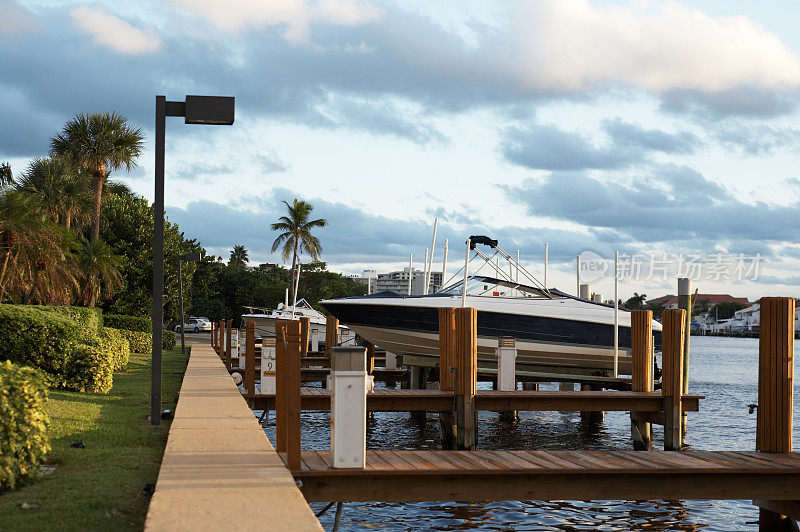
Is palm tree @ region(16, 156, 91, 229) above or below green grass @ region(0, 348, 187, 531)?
above

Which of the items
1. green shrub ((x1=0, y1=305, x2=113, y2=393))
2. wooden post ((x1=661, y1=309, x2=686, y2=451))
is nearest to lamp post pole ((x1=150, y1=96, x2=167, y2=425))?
green shrub ((x1=0, y1=305, x2=113, y2=393))

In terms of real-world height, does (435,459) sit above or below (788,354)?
below

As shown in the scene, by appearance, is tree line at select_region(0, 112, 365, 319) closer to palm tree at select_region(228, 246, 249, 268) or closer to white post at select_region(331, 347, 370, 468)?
white post at select_region(331, 347, 370, 468)

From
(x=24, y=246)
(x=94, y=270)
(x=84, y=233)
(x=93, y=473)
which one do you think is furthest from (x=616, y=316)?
(x=84, y=233)

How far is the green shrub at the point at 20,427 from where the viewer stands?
6.84m

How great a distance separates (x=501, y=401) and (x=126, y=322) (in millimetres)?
30625

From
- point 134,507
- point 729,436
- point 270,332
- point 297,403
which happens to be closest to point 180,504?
point 134,507

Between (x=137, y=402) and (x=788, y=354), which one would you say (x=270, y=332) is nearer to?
(x=137, y=402)

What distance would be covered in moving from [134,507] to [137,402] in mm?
8680

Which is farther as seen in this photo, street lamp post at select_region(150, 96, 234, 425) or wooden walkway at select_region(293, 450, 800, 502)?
street lamp post at select_region(150, 96, 234, 425)

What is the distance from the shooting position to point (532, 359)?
830 inches

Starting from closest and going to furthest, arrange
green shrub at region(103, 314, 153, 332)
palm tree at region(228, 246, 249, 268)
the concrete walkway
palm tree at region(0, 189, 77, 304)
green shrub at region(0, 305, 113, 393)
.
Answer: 1. the concrete walkway
2. green shrub at region(0, 305, 113, 393)
3. palm tree at region(0, 189, 77, 304)
4. green shrub at region(103, 314, 153, 332)
5. palm tree at region(228, 246, 249, 268)

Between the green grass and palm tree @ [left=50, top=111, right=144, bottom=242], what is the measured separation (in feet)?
106

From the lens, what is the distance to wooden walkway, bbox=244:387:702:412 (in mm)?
14094
